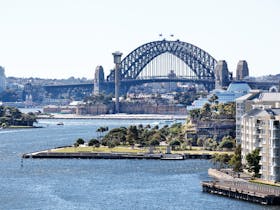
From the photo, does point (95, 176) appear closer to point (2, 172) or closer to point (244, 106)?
point (2, 172)

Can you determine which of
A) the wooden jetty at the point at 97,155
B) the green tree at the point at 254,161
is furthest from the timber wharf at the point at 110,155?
the green tree at the point at 254,161

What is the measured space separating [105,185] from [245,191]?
10090 mm

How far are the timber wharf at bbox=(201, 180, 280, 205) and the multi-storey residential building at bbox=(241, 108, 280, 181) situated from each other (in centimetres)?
183

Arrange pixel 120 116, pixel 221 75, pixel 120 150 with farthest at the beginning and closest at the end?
pixel 221 75, pixel 120 116, pixel 120 150

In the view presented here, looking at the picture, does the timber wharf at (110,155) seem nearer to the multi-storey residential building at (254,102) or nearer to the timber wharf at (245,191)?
the multi-storey residential building at (254,102)

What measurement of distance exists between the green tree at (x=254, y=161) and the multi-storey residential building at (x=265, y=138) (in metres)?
0.20

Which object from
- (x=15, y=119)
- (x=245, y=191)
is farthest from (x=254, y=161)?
(x=15, y=119)

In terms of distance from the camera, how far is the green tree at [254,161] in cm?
5691

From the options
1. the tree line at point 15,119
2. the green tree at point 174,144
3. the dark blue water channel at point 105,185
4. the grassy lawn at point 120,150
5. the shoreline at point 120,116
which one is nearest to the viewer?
the dark blue water channel at point 105,185

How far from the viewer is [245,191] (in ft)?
171

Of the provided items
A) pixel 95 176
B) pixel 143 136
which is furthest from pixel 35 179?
pixel 143 136

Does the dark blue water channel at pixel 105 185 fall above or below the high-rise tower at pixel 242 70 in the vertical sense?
below

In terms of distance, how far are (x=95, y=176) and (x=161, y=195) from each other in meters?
10.9

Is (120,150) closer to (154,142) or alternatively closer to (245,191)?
(154,142)
